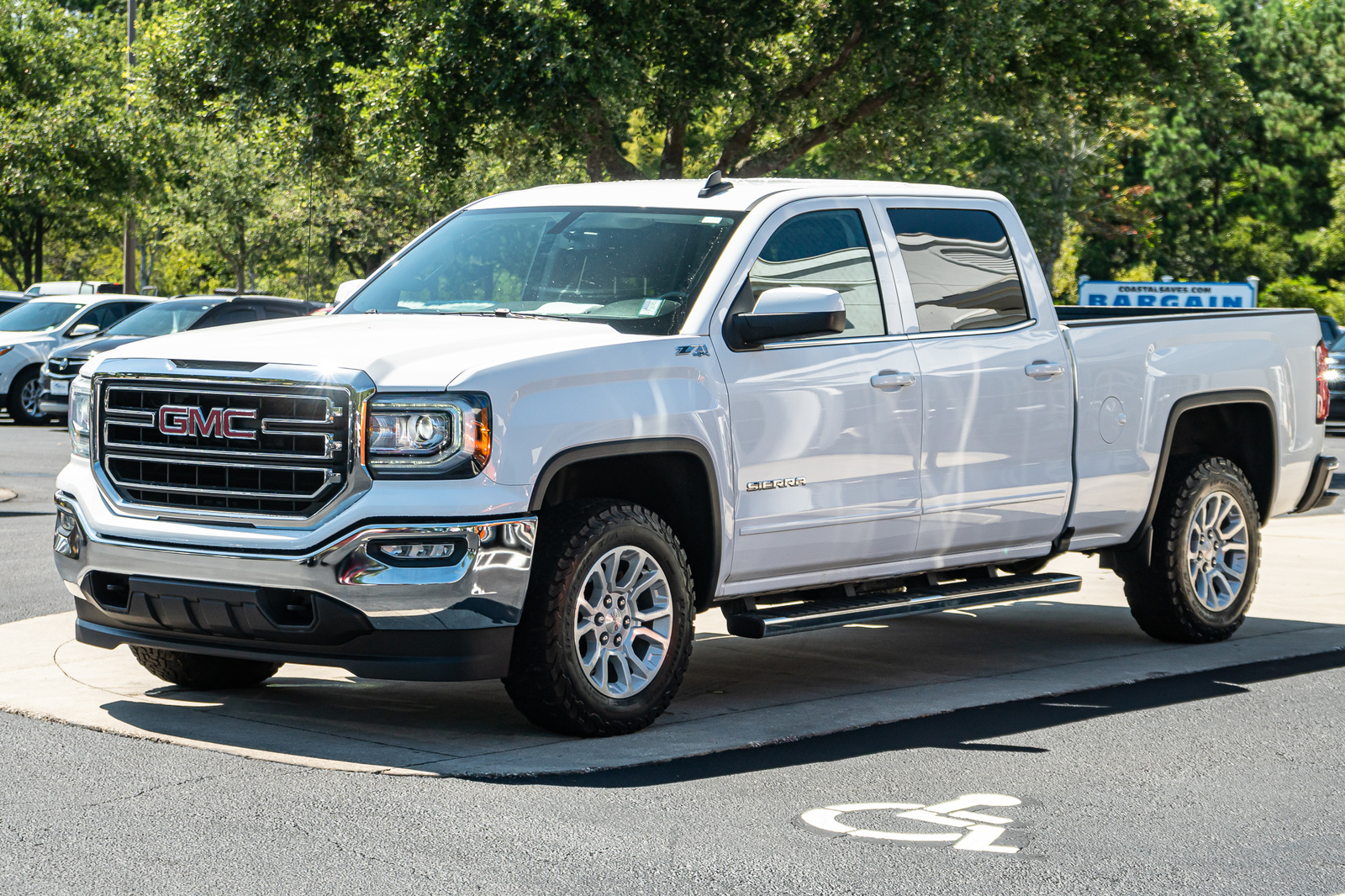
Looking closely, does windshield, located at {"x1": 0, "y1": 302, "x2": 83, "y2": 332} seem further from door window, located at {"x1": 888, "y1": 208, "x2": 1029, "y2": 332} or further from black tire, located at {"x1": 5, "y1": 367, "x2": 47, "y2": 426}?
door window, located at {"x1": 888, "y1": 208, "x2": 1029, "y2": 332}

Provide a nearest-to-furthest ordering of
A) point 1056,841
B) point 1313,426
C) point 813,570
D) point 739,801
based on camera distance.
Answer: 1. point 1056,841
2. point 739,801
3. point 813,570
4. point 1313,426

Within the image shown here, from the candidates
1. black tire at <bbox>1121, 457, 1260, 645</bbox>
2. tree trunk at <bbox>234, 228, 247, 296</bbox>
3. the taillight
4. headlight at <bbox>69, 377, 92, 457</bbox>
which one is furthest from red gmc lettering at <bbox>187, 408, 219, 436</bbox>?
tree trunk at <bbox>234, 228, 247, 296</bbox>

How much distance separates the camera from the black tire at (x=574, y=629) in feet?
20.4

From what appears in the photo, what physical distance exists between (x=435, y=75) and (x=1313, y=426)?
12730mm

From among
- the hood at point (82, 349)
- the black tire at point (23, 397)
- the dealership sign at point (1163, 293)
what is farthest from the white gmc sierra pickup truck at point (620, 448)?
the black tire at point (23, 397)

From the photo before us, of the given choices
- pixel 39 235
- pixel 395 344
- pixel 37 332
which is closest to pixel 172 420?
pixel 395 344

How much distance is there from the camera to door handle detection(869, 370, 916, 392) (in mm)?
7207

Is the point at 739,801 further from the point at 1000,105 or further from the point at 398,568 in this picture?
the point at 1000,105

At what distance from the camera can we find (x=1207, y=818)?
557 cm

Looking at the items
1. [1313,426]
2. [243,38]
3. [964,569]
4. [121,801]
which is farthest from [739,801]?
[243,38]

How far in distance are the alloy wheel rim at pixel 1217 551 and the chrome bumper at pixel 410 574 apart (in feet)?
13.5

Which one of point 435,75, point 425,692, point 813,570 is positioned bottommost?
point 425,692

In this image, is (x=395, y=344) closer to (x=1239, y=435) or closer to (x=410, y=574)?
(x=410, y=574)

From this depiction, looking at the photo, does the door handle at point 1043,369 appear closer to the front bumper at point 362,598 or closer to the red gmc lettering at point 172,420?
the front bumper at point 362,598
